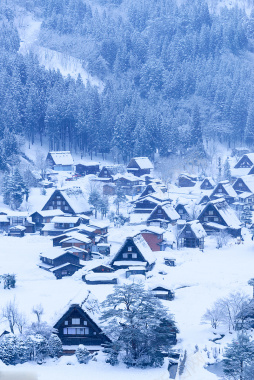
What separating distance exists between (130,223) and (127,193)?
11.9m

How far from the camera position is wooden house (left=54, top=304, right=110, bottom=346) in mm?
25109

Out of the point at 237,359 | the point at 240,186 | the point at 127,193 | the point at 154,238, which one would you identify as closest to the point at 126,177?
the point at 127,193

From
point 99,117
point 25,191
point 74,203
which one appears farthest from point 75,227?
point 99,117

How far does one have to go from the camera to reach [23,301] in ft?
Result: 104

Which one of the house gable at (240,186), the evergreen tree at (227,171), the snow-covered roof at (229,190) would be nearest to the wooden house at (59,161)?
the snow-covered roof at (229,190)

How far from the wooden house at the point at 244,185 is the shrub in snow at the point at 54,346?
143 ft

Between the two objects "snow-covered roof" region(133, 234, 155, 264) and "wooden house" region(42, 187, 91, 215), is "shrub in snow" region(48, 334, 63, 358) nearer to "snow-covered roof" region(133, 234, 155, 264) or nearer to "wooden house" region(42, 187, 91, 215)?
"snow-covered roof" region(133, 234, 155, 264)

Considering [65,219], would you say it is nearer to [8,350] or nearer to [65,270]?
[65,270]

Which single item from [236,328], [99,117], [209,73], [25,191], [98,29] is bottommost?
[236,328]

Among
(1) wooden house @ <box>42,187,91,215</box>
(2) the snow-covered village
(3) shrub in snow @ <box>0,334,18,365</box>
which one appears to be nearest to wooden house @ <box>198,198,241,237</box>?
(2) the snow-covered village

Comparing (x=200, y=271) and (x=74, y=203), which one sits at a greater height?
(x=74, y=203)

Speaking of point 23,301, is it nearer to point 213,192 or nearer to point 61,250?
point 61,250

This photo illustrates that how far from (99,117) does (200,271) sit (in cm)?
4146

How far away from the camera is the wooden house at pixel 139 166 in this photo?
69.1m
